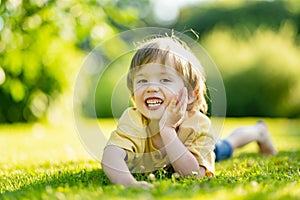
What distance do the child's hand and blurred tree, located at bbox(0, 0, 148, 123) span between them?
3.04 metres

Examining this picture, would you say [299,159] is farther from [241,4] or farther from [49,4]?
[241,4]

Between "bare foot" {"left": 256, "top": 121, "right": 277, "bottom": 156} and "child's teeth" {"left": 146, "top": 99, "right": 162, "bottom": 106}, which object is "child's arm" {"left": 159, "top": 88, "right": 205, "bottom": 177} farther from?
"bare foot" {"left": 256, "top": 121, "right": 277, "bottom": 156}

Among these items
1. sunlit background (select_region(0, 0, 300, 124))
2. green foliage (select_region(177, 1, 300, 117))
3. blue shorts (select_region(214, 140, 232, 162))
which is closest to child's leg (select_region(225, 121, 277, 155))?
blue shorts (select_region(214, 140, 232, 162))

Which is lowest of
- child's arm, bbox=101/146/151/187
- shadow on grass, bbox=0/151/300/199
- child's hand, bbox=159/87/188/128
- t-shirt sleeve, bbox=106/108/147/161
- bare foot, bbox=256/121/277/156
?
bare foot, bbox=256/121/277/156

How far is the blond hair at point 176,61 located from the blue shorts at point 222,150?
46.5 inches

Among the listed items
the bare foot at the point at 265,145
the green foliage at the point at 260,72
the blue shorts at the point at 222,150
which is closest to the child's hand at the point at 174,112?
the blue shorts at the point at 222,150

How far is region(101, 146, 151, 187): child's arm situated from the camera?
251cm

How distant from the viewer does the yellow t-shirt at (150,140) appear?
9.24ft

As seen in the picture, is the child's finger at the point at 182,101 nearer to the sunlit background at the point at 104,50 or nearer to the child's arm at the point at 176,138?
the child's arm at the point at 176,138

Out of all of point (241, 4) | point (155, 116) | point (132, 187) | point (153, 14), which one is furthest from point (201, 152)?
point (153, 14)

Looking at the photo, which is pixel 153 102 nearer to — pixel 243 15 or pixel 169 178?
pixel 169 178

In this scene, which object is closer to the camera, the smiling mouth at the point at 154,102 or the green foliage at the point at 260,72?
the smiling mouth at the point at 154,102

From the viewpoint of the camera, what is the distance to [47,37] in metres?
7.12

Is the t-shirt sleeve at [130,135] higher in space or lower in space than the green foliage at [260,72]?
higher
